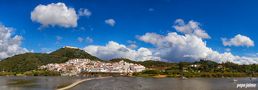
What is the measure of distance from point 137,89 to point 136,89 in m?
0.32

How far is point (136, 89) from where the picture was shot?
404 feet

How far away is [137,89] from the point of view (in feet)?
403
